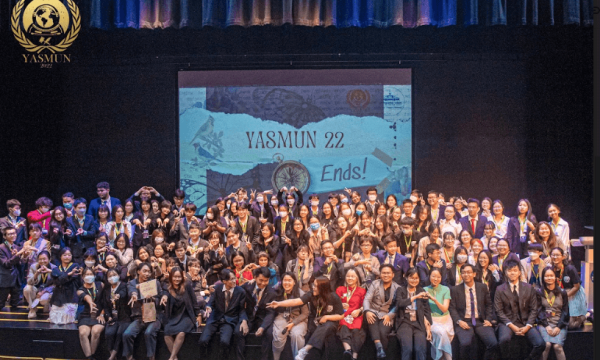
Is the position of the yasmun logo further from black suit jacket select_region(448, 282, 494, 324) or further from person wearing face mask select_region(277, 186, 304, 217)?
black suit jacket select_region(448, 282, 494, 324)

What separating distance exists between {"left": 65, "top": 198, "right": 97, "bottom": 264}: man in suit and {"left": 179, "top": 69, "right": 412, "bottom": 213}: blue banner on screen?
184cm

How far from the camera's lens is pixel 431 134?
9.23 meters

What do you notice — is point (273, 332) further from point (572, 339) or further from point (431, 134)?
point (431, 134)

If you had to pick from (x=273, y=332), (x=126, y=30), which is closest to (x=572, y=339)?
(x=273, y=332)

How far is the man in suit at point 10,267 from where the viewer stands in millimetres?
7414

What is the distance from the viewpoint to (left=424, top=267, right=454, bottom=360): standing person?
20.1 ft

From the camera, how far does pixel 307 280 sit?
6.59 meters

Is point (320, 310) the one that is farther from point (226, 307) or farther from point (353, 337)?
point (226, 307)

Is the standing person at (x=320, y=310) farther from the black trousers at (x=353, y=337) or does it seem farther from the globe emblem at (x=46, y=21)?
the globe emblem at (x=46, y=21)

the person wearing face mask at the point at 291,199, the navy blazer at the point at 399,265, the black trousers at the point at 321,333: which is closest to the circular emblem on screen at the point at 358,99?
the person wearing face mask at the point at 291,199

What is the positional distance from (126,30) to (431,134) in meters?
4.91

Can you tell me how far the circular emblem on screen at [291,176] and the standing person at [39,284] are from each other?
11.6 feet

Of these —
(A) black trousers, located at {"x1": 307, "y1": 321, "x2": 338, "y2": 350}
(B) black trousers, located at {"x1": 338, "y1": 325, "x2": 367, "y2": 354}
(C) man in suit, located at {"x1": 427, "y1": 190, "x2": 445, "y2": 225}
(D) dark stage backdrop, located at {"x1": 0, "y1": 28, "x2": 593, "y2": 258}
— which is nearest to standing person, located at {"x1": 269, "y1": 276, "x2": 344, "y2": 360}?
(A) black trousers, located at {"x1": 307, "y1": 321, "x2": 338, "y2": 350}

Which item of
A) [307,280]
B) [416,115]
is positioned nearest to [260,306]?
[307,280]
